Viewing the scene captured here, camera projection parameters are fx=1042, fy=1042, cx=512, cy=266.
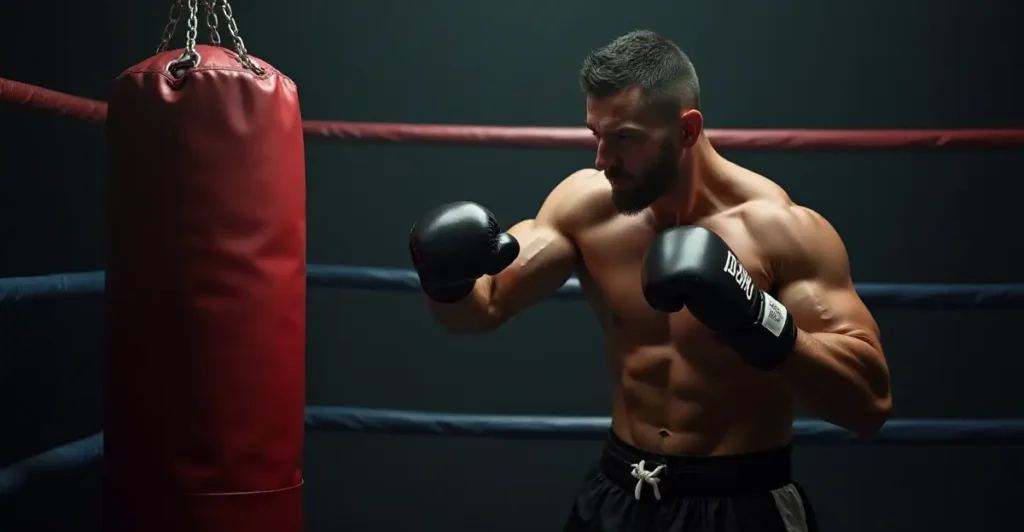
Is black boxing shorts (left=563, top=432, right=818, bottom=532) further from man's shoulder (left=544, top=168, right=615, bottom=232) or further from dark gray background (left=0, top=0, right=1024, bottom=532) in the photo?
dark gray background (left=0, top=0, right=1024, bottom=532)

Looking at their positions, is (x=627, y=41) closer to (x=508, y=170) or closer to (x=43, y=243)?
(x=508, y=170)

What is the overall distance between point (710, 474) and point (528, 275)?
1.49 feet

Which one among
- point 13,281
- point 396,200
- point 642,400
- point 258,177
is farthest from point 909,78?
point 13,281

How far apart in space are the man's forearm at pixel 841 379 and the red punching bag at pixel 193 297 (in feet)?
2.61

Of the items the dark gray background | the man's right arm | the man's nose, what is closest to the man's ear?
the man's nose

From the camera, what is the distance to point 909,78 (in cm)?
288

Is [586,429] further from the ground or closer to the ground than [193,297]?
closer to the ground

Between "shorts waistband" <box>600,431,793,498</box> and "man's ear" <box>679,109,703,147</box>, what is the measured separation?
508 mm

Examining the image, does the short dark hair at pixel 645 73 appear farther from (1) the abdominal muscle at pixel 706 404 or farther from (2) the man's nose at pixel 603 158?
(1) the abdominal muscle at pixel 706 404

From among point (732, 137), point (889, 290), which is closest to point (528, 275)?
point (732, 137)

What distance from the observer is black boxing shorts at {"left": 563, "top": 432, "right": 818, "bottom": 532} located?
1614mm

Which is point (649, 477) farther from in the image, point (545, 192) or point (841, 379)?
point (545, 192)

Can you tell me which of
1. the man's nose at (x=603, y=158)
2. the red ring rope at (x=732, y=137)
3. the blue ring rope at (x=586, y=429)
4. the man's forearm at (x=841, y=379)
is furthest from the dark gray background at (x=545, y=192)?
the man's forearm at (x=841, y=379)

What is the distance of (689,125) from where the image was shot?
1.67m
